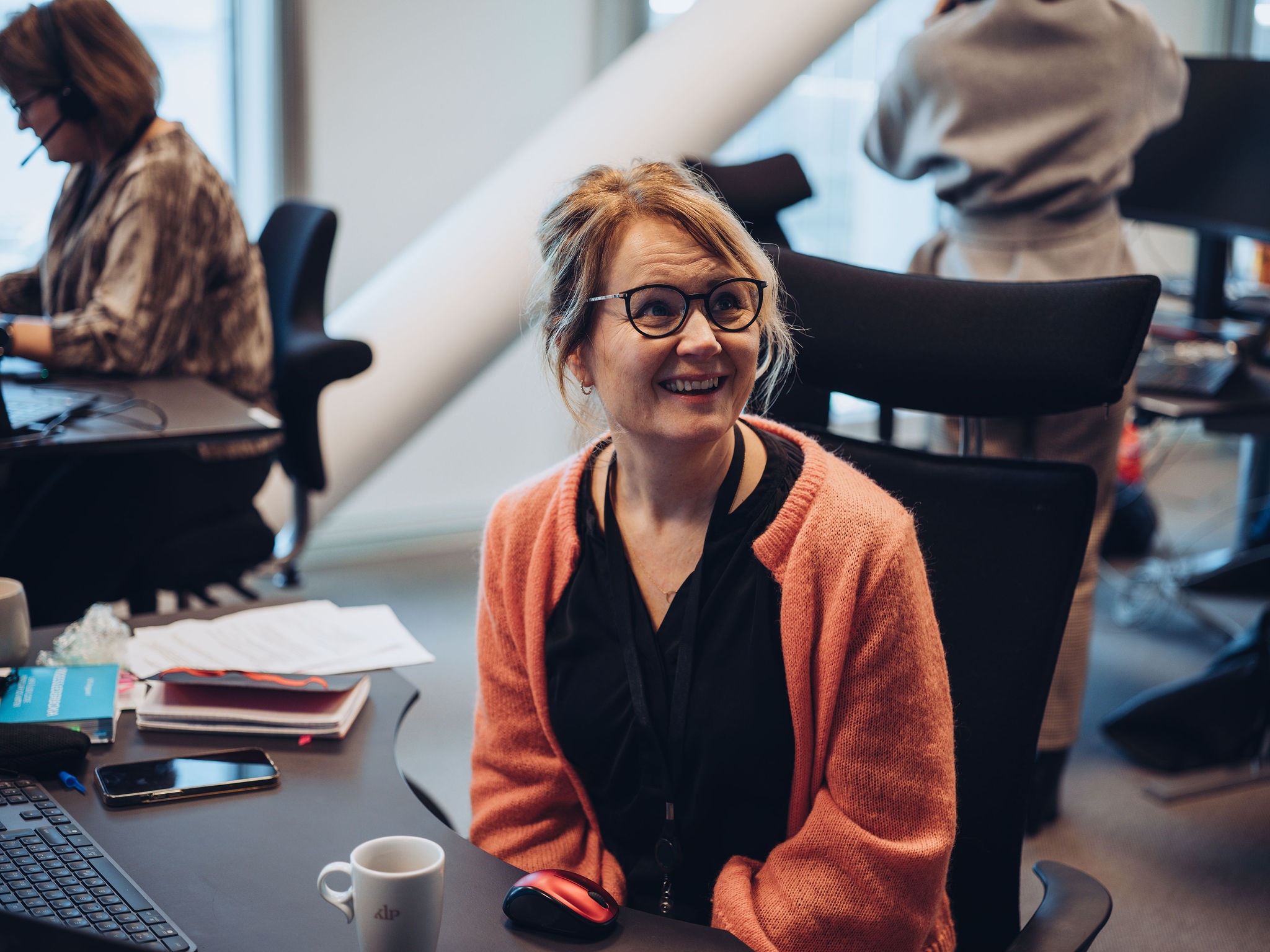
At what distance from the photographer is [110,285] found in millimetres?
2215

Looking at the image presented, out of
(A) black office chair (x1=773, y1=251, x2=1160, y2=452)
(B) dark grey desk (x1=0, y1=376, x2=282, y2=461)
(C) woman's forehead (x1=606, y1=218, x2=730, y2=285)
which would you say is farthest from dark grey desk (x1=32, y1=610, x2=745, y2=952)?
(B) dark grey desk (x1=0, y1=376, x2=282, y2=461)

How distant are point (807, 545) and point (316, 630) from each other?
25.2 inches

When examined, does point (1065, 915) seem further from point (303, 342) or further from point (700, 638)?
point (303, 342)

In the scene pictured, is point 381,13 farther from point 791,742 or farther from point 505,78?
point 791,742

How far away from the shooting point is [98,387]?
7.09ft

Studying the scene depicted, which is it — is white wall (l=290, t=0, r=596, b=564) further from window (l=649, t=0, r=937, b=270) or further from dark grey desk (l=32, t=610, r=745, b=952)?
dark grey desk (l=32, t=610, r=745, b=952)

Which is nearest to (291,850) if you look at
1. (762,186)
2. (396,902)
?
(396,902)

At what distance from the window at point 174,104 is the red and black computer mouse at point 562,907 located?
9.54ft

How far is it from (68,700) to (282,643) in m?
0.25

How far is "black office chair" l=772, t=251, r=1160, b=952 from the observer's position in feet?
3.78

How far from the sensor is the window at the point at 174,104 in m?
3.37

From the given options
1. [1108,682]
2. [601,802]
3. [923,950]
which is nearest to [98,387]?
[601,802]

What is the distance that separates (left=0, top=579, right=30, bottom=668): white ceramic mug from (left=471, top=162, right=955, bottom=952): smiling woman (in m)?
0.50

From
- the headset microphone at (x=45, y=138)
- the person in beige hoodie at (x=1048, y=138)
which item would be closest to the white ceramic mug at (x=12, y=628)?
the headset microphone at (x=45, y=138)
